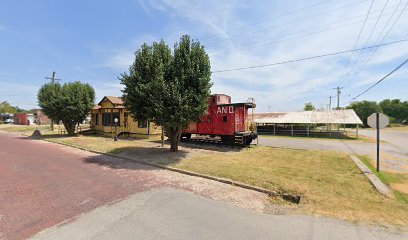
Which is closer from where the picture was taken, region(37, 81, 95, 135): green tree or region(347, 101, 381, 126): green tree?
region(37, 81, 95, 135): green tree

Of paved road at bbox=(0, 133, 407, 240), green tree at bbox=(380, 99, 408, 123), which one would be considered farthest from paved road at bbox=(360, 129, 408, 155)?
green tree at bbox=(380, 99, 408, 123)

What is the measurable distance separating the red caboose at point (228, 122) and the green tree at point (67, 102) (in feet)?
50.5

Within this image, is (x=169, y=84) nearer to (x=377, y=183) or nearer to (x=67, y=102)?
(x=377, y=183)

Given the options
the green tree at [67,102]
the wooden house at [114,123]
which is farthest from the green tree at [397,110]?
the green tree at [67,102]

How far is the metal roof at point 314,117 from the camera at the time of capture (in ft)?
99.3

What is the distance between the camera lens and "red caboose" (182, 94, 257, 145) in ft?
54.7

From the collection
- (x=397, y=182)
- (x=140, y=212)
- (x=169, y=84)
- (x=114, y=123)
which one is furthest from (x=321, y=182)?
(x=114, y=123)

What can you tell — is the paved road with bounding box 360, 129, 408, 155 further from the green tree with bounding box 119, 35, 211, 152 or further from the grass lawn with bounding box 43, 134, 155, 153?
the grass lawn with bounding box 43, 134, 155, 153

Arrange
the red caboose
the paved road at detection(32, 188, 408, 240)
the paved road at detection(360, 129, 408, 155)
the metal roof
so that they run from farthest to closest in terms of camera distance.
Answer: the metal roof < the paved road at detection(360, 129, 408, 155) < the red caboose < the paved road at detection(32, 188, 408, 240)

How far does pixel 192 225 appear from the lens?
4.89m

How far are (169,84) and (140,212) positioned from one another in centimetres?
764

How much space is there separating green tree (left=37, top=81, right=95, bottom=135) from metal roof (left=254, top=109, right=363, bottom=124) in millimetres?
26097

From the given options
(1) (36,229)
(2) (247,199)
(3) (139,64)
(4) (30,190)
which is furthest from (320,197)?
(3) (139,64)

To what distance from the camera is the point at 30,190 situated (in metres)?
7.02
